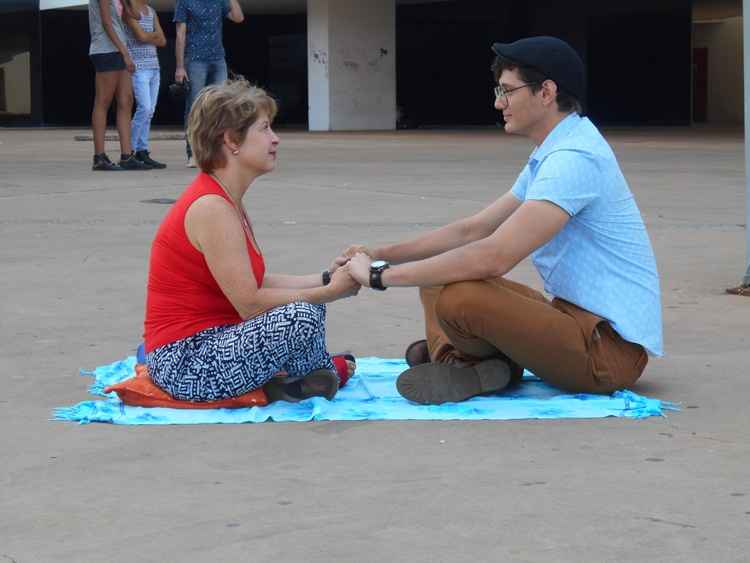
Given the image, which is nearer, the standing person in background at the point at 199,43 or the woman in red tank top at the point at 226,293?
the woman in red tank top at the point at 226,293

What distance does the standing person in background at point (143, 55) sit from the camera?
41.4 ft

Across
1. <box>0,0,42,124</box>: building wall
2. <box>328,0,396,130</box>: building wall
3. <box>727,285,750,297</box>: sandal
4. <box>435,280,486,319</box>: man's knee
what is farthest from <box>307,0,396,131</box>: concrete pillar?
<box>435,280,486,319</box>: man's knee

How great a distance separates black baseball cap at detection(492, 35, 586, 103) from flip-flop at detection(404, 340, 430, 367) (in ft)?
3.47

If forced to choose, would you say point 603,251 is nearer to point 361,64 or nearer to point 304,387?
point 304,387

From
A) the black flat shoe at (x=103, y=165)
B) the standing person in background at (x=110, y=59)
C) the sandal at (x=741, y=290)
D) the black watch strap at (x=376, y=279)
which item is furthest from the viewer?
the black flat shoe at (x=103, y=165)

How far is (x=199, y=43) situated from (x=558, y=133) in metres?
9.03

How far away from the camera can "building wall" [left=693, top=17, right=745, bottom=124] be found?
35.6 meters

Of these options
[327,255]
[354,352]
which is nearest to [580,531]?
[354,352]

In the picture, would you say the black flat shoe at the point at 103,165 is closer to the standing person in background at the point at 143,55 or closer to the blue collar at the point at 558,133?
the standing person in background at the point at 143,55

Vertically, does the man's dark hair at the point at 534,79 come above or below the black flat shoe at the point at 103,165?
above

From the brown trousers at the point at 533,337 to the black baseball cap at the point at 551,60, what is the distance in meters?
0.68

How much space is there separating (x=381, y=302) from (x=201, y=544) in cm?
365

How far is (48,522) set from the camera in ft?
10.7

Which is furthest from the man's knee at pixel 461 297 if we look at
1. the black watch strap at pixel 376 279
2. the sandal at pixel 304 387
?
the sandal at pixel 304 387
